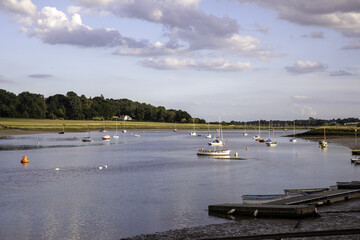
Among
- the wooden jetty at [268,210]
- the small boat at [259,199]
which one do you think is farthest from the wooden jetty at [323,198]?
the wooden jetty at [268,210]

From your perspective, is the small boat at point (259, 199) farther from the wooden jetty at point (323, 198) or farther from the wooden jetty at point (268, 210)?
the wooden jetty at point (268, 210)

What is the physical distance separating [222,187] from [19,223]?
1929cm

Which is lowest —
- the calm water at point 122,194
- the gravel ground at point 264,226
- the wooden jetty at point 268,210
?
the calm water at point 122,194

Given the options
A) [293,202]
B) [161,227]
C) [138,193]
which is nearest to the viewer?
[161,227]

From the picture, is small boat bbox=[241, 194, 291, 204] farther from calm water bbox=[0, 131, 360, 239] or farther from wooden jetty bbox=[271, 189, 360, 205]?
calm water bbox=[0, 131, 360, 239]

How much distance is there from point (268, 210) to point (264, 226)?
2.31m

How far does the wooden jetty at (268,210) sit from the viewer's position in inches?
923

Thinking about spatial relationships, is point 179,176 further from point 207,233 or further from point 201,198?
point 207,233

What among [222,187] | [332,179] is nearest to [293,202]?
[222,187]

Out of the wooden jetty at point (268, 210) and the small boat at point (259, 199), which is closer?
the wooden jetty at point (268, 210)

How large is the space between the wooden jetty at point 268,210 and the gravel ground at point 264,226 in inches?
19.9

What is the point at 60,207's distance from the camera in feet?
96.7

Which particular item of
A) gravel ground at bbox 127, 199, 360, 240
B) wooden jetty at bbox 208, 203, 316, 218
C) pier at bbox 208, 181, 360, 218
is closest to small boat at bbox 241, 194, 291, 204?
pier at bbox 208, 181, 360, 218

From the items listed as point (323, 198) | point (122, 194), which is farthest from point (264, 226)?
point (122, 194)
